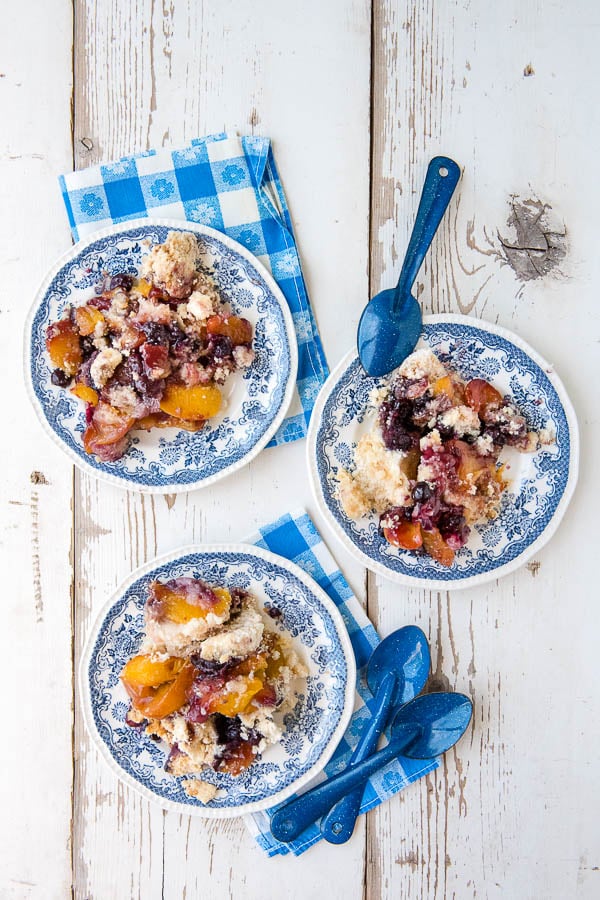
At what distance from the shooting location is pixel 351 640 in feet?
6.14

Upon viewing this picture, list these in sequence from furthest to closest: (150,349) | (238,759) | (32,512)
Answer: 1. (32,512)
2. (238,759)
3. (150,349)

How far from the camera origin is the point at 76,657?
1.91 metres

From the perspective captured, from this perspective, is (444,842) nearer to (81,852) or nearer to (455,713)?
(455,713)

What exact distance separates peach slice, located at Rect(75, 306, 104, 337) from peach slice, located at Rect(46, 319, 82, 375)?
2cm

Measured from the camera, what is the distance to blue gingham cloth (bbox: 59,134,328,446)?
5.82ft

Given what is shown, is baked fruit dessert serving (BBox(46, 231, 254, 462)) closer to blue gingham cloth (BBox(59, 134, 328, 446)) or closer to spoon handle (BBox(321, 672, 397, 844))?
blue gingham cloth (BBox(59, 134, 328, 446))

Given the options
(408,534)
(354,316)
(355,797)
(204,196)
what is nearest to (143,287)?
(204,196)

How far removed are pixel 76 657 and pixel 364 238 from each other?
141 centimetres

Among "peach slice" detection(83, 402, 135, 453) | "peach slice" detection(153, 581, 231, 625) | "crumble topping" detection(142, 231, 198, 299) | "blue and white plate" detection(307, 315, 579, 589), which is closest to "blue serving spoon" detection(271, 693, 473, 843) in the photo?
Result: "blue and white plate" detection(307, 315, 579, 589)

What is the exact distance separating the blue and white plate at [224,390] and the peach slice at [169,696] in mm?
467

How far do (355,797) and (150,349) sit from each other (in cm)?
130

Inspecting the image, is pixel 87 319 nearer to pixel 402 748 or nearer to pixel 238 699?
pixel 238 699

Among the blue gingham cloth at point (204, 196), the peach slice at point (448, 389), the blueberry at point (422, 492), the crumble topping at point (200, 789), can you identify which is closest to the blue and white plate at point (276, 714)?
the crumble topping at point (200, 789)
